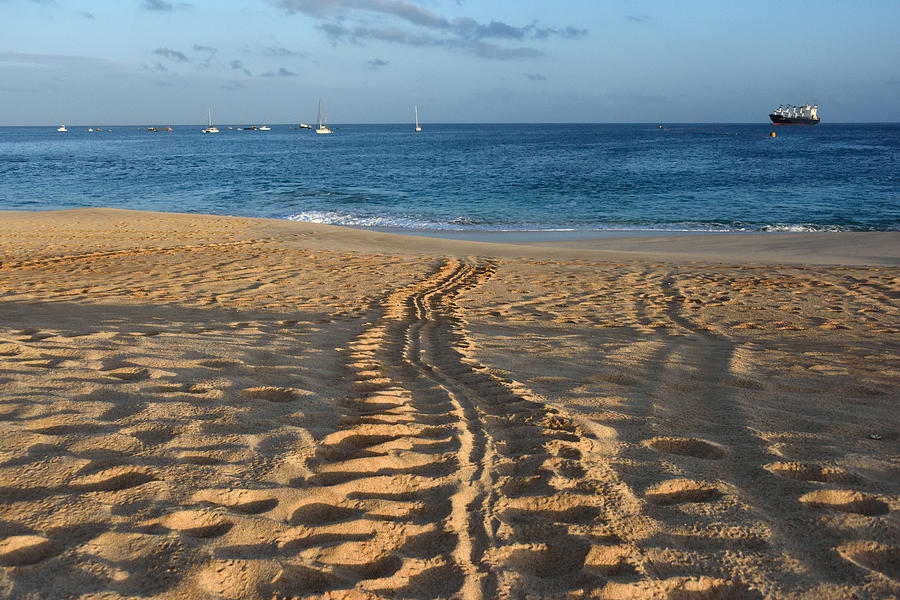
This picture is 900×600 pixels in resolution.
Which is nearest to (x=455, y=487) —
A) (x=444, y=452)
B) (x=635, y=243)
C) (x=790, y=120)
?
(x=444, y=452)

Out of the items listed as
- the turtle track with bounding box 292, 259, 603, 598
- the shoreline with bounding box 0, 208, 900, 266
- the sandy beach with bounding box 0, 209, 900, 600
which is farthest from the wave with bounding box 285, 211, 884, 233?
the turtle track with bounding box 292, 259, 603, 598

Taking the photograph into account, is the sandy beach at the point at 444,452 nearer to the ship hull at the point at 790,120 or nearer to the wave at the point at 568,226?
the wave at the point at 568,226

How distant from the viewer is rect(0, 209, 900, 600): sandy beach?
194cm

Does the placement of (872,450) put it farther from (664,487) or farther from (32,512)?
(32,512)

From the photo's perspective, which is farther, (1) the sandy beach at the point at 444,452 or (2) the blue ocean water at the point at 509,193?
(2) the blue ocean water at the point at 509,193

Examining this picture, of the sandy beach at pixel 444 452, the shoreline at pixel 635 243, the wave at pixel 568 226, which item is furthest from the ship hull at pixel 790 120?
the sandy beach at pixel 444 452

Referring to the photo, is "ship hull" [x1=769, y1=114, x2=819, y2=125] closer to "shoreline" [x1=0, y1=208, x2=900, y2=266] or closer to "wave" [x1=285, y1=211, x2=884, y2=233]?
"wave" [x1=285, y1=211, x2=884, y2=233]

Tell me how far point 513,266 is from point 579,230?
7.72 m

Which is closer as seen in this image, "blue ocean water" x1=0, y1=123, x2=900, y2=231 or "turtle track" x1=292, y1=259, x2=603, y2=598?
"turtle track" x1=292, y1=259, x2=603, y2=598

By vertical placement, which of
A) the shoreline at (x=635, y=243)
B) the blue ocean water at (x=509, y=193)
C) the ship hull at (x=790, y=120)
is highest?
the ship hull at (x=790, y=120)

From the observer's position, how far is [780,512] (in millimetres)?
2281

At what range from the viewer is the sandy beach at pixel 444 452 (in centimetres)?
194

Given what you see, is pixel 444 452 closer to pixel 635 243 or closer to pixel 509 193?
pixel 635 243

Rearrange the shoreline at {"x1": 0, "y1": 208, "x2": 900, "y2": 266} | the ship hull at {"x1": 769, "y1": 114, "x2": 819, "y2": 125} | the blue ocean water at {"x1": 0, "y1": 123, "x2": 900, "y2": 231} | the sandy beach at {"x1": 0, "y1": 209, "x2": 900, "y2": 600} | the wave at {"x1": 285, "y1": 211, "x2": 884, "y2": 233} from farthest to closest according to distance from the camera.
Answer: the ship hull at {"x1": 769, "y1": 114, "x2": 819, "y2": 125}, the blue ocean water at {"x1": 0, "y1": 123, "x2": 900, "y2": 231}, the wave at {"x1": 285, "y1": 211, "x2": 884, "y2": 233}, the shoreline at {"x1": 0, "y1": 208, "x2": 900, "y2": 266}, the sandy beach at {"x1": 0, "y1": 209, "x2": 900, "y2": 600}
